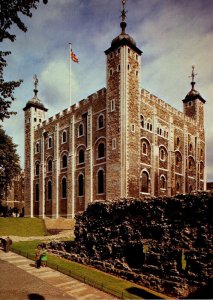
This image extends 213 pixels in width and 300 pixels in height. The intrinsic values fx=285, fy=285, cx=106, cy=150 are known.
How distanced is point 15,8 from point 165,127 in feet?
106

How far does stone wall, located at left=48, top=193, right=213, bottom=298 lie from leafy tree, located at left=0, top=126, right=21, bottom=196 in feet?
93.0

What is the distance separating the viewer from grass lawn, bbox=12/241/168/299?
12164 mm

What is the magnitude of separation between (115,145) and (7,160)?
66.0ft

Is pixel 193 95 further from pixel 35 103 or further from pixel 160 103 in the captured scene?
Answer: pixel 35 103

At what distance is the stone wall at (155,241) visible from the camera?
12.6 meters

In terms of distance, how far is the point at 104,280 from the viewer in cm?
1409

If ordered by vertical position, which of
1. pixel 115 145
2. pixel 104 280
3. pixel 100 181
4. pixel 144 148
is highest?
pixel 115 145

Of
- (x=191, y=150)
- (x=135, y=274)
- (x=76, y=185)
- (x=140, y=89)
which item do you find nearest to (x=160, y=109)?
(x=140, y=89)

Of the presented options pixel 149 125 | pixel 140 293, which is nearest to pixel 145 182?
pixel 149 125

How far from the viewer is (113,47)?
33.5 metres

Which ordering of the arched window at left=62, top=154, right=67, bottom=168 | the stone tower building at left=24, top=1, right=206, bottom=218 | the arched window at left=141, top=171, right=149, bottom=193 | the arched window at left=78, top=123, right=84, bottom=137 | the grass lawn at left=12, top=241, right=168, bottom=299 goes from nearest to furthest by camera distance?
the grass lawn at left=12, top=241, right=168, bottom=299 → the stone tower building at left=24, top=1, right=206, bottom=218 → the arched window at left=141, top=171, right=149, bottom=193 → the arched window at left=78, top=123, right=84, bottom=137 → the arched window at left=62, top=154, right=67, bottom=168

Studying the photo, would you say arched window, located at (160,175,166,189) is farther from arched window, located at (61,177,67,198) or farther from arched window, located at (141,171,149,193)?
arched window, located at (61,177,67,198)

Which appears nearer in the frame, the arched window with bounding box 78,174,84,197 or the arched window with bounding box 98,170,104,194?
the arched window with bounding box 98,170,104,194

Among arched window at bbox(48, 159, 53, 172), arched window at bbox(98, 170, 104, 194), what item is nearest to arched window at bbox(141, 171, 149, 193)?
arched window at bbox(98, 170, 104, 194)
